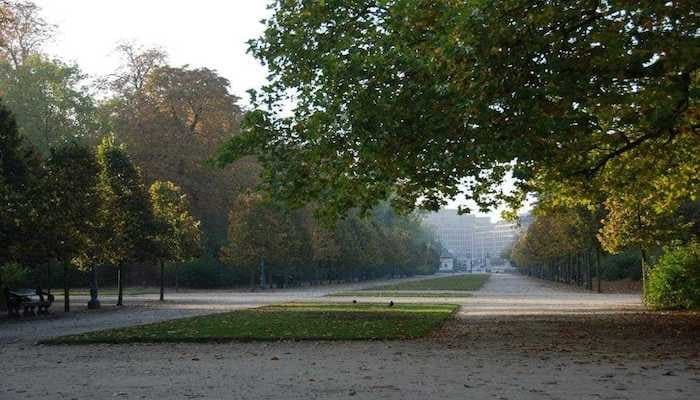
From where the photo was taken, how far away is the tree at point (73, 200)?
2438cm

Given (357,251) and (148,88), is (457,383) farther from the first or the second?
(357,251)

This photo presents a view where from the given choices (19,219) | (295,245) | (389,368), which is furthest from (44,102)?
(389,368)

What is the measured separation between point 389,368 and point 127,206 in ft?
78.7

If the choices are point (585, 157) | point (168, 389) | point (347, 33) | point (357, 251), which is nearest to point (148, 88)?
point (357, 251)

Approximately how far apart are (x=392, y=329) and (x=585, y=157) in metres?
5.90

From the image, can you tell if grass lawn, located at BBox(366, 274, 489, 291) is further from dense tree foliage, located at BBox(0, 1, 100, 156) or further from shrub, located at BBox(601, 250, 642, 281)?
dense tree foliage, located at BBox(0, 1, 100, 156)

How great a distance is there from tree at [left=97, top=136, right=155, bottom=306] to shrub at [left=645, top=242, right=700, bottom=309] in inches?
826

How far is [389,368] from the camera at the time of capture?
10523 mm

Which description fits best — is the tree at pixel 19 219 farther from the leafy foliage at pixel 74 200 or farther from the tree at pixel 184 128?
the tree at pixel 184 128

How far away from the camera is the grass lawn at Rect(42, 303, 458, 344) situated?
1506 centimetres

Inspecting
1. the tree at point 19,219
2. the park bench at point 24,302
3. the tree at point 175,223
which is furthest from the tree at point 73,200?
the tree at point 175,223

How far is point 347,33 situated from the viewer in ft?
59.0

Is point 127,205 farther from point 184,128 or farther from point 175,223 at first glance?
point 184,128

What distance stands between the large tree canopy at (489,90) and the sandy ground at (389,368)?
11.6 feet
